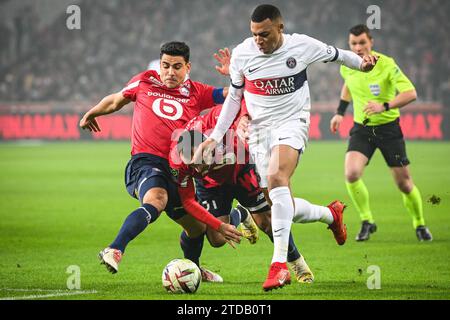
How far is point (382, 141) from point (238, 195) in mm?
3402

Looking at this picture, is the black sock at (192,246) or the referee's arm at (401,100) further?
the referee's arm at (401,100)

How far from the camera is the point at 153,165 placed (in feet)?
23.9

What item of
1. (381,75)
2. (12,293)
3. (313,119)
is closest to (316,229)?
(381,75)

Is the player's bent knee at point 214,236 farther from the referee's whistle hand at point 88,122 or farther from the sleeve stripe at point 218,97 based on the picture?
the referee's whistle hand at point 88,122

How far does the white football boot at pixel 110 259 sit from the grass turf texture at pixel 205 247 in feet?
0.93

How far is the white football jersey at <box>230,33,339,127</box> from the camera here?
23.1 feet

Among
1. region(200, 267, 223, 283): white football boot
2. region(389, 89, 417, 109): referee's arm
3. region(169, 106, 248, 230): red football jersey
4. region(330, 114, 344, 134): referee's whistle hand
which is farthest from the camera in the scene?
region(330, 114, 344, 134): referee's whistle hand

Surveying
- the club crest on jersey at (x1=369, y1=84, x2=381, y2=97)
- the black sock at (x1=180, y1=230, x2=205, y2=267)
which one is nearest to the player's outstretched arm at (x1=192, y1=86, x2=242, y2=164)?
the black sock at (x1=180, y1=230, x2=205, y2=267)

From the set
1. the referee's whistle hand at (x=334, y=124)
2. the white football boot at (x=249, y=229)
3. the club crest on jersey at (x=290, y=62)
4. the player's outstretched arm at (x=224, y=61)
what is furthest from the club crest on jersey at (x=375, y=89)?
the club crest on jersey at (x=290, y=62)

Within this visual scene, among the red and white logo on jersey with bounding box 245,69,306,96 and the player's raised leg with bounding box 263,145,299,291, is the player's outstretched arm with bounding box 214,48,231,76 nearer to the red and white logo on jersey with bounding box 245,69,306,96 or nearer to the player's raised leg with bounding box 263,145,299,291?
the red and white logo on jersey with bounding box 245,69,306,96

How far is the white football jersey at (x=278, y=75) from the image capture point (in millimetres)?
7043

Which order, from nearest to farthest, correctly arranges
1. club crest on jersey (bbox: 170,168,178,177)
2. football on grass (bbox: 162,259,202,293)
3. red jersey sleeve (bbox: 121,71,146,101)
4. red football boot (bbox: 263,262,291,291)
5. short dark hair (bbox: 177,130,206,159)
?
red football boot (bbox: 263,262,291,291) → football on grass (bbox: 162,259,202,293) → short dark hair (bbox: 177,130,206,159) → club crest on jersey (bbox: 170,168,178,177) → red jersey sleeve (bbox: 121,71,146,101)

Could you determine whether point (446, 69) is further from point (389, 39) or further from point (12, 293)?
point (12, 293)

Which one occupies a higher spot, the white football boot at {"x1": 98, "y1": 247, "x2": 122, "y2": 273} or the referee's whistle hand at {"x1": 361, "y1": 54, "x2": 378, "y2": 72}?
the referee's whistle hand at {"x1": 361, "y1": 54, "x2": 378, "y2": 72}
